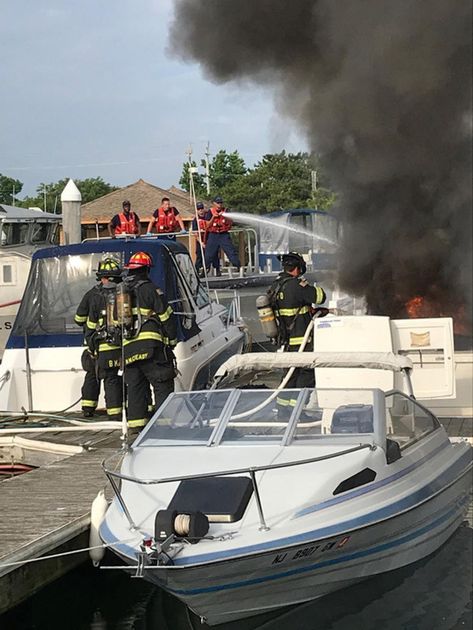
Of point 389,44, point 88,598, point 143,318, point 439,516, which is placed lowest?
point 88,598

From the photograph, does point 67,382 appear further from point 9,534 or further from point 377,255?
point 377,255

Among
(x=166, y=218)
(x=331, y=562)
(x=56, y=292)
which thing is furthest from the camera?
(x=166, y=218)

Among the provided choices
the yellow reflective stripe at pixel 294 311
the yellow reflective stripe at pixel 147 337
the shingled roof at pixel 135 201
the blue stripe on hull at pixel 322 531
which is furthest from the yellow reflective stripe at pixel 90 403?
the shingled roof at pixel 135 201

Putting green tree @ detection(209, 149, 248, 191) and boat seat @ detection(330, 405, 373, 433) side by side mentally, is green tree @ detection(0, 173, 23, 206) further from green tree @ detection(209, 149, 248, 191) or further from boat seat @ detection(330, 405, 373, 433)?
boat seat @ detection(330, 405, 373, 433)

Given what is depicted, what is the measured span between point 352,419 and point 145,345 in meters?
2.92

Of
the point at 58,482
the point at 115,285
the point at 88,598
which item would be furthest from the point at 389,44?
the point at 88,598

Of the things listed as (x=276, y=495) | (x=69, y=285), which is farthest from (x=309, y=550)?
(x=69, y=285)

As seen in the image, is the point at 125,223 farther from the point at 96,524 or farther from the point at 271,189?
the point at 271,189

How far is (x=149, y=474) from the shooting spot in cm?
620

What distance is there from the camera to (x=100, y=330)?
920 cm

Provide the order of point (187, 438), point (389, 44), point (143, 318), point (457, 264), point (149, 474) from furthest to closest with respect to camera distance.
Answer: point (457, 264), point (389, 44), point (143, 318), point (187, 438), point (149, 474)

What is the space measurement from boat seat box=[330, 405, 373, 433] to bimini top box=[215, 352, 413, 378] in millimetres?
1125

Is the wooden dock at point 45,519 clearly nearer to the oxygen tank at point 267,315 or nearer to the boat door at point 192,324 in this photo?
the boat door at point 192,324

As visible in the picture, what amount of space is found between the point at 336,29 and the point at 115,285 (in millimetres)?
5190
